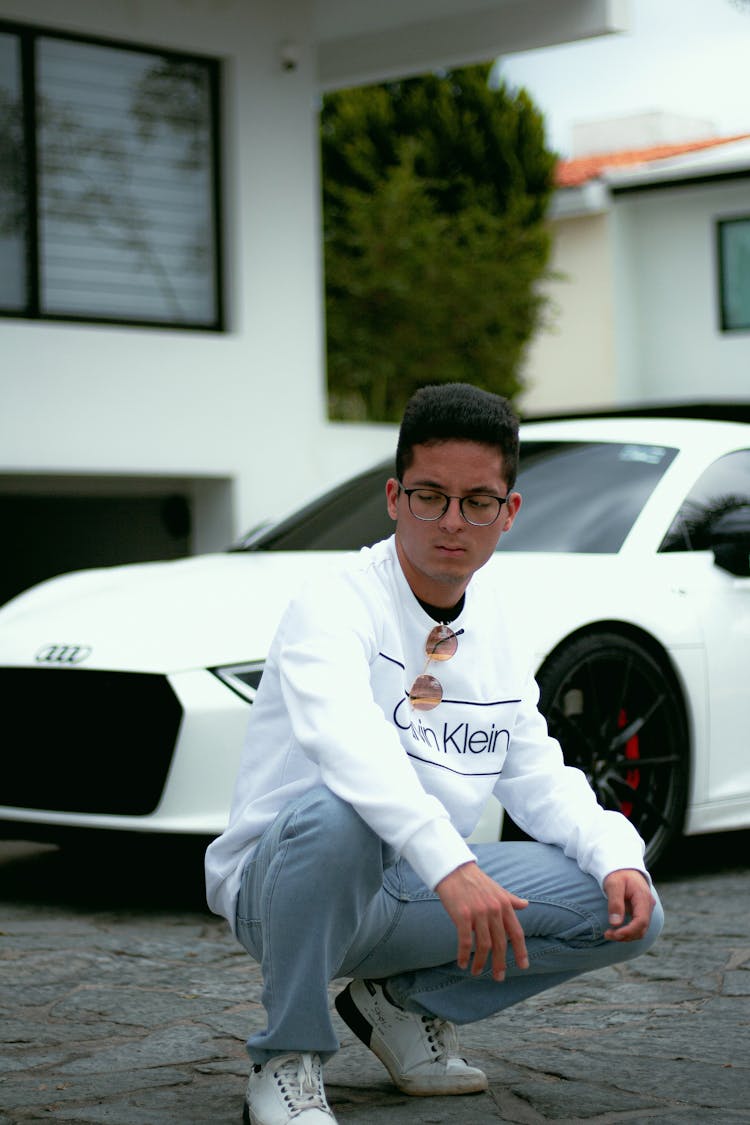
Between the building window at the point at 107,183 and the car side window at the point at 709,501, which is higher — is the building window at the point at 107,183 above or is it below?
above

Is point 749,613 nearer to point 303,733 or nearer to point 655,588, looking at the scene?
point 655,588

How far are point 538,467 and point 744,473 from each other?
77 cm

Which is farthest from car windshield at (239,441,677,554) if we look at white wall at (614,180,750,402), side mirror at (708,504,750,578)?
white wall at (614,180,750,402)

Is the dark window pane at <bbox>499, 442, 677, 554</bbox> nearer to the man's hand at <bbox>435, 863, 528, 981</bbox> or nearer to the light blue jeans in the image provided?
the light blue jeans

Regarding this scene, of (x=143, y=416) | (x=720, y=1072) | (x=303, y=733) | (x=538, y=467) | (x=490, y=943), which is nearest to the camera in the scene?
(x=490, y=943)

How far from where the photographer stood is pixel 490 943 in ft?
9.78

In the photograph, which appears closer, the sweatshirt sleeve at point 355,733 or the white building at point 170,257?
the sweatshirt sleeve at point 355,733

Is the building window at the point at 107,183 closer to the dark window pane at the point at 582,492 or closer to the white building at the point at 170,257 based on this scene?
the white building at the point at 170,257

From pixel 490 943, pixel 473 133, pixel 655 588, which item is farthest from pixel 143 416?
pixel 473 133

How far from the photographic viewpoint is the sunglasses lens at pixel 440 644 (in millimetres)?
3434

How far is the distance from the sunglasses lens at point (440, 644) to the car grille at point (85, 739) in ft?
6.39

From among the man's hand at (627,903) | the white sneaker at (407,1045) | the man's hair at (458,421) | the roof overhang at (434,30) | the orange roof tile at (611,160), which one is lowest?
the white sneaker at (407,1045)

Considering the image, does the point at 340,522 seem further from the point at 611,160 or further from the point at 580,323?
the point at 611,160

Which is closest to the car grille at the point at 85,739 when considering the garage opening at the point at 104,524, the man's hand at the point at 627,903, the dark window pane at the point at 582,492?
the dark window pane at the point at 582,492
